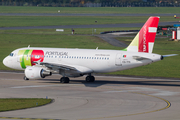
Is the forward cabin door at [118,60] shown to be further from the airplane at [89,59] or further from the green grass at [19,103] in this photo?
the green grass at [19,103]

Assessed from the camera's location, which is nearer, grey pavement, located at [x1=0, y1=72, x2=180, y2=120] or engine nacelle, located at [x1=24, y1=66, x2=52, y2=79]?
grey pavement, located at [x1=0, y1=72, x2=180, y2=120]

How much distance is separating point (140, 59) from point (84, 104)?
46.4ft

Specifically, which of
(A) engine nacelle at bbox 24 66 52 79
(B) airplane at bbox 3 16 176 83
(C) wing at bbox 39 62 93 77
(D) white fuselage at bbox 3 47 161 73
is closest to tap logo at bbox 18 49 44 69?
(B) airplane at bbox 3 16 176 83

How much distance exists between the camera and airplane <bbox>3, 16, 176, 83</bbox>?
48375 millimetres

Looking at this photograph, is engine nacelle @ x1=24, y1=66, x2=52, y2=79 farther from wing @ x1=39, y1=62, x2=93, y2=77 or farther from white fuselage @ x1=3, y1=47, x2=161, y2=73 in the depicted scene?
white fuselage @ x1=3, y1=47, x2=161, y2=73

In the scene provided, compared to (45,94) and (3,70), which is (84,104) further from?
(3,70)

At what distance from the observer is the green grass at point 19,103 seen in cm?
3450

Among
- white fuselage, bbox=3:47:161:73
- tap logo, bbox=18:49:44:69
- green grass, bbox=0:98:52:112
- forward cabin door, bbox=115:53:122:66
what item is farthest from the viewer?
tap logo, bbox=18:49:44:69

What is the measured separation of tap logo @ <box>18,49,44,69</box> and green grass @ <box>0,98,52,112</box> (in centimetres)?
1373

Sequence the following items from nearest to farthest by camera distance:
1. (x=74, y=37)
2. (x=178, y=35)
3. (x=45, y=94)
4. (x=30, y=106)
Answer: (x=30, y=106)
(x=45, y=94)
(x=178, y=35)
(x=74, y=37)

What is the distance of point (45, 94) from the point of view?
42.3 m

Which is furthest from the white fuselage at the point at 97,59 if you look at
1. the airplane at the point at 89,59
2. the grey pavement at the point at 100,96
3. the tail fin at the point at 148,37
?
the grey pavement at the point at 100,96

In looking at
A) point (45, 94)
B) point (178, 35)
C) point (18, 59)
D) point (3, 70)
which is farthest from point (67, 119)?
point (178, 35)

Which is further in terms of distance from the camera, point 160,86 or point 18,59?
point 18,59
